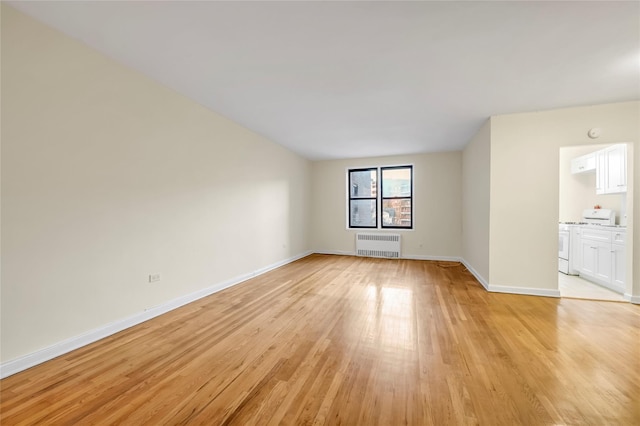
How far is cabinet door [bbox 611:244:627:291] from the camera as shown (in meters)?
3.49

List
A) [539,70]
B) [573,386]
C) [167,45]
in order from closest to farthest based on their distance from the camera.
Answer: [573,386] → [167,45] → [539,70]

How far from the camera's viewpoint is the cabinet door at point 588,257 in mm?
4086

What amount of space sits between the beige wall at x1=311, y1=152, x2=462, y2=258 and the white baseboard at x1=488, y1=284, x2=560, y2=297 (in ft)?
8.01

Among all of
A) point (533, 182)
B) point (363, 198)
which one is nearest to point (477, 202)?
point (533, 182)

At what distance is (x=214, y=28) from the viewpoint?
1992 mm

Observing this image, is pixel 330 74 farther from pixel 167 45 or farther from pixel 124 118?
pixel 124 118

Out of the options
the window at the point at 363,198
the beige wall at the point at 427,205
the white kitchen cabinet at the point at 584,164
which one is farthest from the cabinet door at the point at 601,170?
the window at the point at 363,198

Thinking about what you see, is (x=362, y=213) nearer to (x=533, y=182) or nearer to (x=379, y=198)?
(x=379, y=198)

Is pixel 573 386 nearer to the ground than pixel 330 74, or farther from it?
nearer to the ground

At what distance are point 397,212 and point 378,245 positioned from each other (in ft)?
3.20

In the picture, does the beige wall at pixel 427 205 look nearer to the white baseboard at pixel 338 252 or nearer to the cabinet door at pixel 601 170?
the white baseboard at pixel 338 252

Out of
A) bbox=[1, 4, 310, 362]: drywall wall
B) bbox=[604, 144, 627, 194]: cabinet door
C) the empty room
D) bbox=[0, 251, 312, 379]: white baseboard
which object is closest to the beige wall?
the empty room

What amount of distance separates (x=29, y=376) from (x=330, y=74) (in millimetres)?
3410

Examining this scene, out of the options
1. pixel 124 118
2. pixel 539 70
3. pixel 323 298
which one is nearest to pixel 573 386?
pixel 323 298
